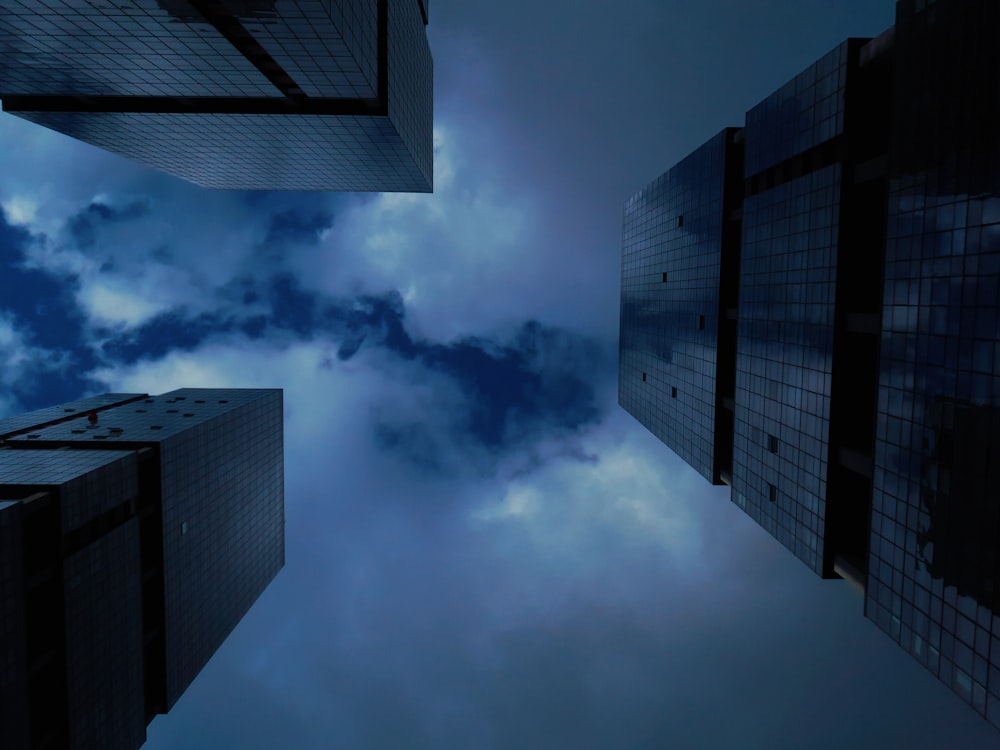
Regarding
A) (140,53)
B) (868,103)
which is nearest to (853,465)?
(868,103)

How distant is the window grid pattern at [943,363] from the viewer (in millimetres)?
27125

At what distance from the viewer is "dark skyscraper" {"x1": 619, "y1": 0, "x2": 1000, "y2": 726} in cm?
2791

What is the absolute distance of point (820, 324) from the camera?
42844mm

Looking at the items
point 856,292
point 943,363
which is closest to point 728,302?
point 856,292

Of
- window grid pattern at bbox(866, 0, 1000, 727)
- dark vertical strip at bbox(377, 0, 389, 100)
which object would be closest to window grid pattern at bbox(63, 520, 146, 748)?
dark vertical strip at bbox(377, 0, 389, 100)

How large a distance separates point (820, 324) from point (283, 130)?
6579cm

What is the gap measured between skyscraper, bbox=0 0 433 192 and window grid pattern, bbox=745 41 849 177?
134ft

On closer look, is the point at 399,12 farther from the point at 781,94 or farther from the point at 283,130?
the point at 781,94

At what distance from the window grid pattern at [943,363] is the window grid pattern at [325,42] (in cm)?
4262

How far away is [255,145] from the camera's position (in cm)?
7356

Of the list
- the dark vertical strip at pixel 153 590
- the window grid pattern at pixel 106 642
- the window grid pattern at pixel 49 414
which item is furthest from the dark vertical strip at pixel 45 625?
the window grid pattern at pixel 49 414

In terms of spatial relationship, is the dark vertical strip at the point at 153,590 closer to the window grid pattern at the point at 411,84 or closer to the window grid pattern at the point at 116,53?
the window grid pattern at the point at 116,53

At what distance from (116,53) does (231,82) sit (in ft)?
32.7

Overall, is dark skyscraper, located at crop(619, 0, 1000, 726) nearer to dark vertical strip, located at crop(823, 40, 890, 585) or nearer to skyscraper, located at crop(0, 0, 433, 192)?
dark vertical strip, located at crop(823, 40, 890, 585)
